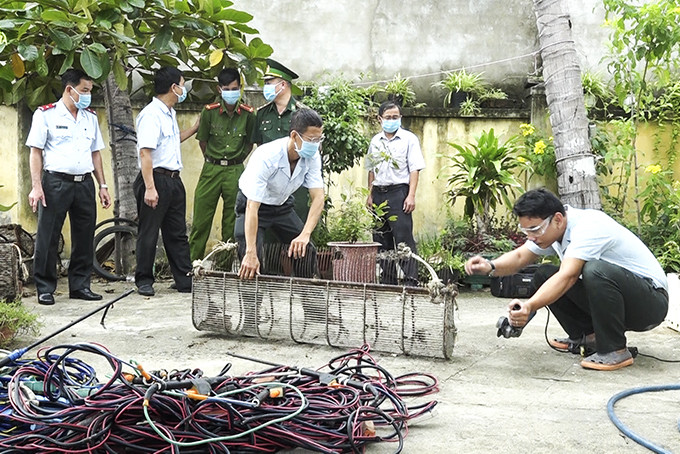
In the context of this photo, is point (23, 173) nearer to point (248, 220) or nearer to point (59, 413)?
point (248, 220)

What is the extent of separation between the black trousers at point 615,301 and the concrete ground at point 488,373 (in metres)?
0.22

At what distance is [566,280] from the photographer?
426 cm

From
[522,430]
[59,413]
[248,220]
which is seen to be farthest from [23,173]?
[522,430]

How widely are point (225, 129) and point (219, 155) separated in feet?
0.80

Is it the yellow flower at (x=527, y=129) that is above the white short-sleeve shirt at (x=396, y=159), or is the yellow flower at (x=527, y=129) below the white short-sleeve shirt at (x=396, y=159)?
above

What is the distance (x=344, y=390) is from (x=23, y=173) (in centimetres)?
583

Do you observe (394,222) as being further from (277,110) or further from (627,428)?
(627,428)

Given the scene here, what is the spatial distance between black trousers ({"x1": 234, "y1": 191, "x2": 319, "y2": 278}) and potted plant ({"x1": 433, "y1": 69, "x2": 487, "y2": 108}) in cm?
376

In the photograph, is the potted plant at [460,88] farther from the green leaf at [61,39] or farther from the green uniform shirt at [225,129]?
the green leaf at [61,39]

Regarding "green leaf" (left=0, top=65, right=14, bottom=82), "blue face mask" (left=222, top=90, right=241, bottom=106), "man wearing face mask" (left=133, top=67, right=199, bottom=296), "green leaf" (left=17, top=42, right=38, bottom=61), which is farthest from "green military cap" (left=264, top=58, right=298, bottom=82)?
"green leaf" (left=0, top=65, right=14, bottom=82)

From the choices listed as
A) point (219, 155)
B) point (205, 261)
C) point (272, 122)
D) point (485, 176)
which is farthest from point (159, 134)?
point (485, 176)

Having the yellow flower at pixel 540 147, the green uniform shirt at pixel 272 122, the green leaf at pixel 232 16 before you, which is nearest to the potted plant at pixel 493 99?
the yellow flower at pixel 540 147

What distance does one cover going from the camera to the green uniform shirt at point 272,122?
22.7 feet

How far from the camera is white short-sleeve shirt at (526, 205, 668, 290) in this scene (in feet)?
14.2
